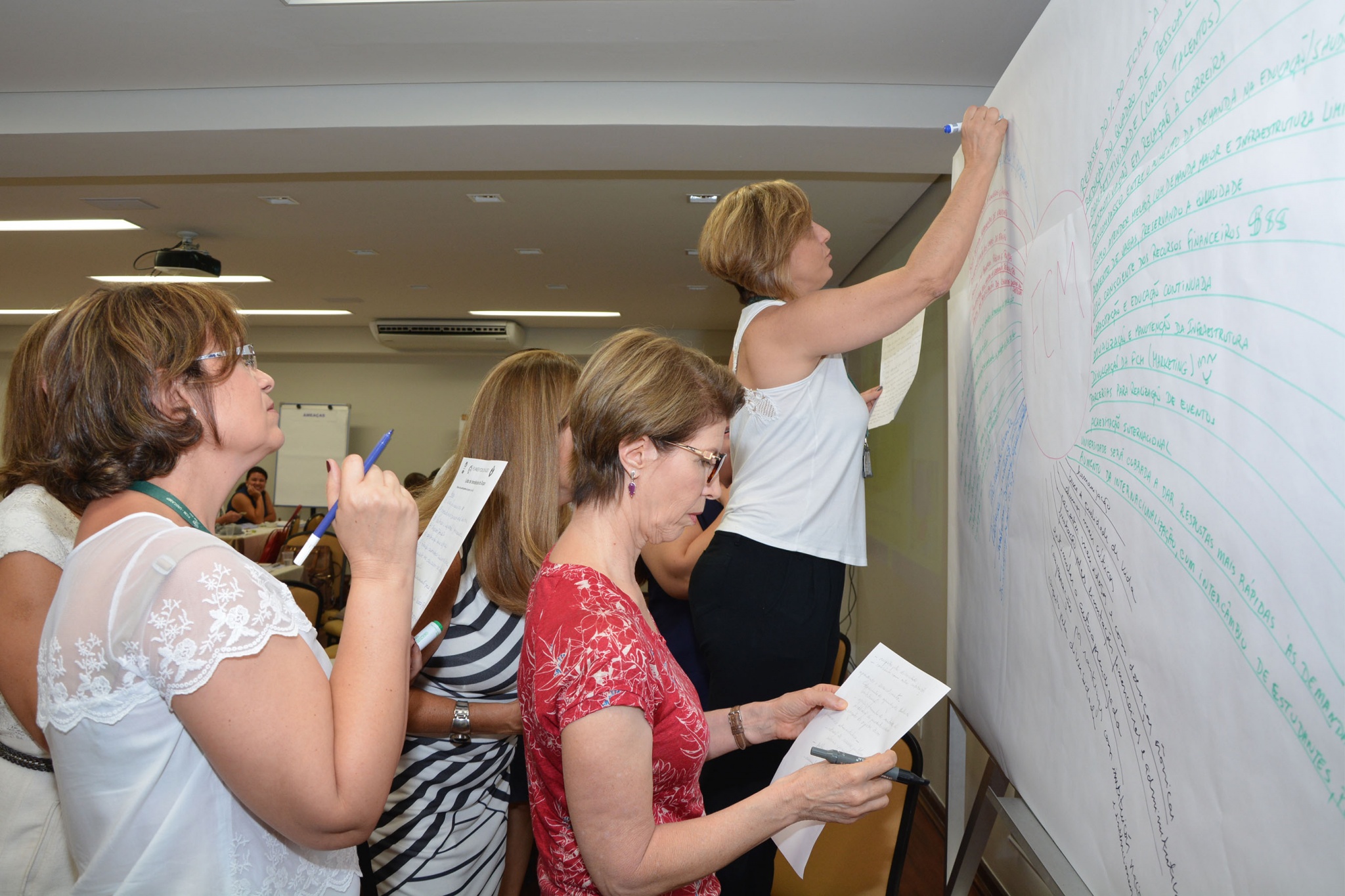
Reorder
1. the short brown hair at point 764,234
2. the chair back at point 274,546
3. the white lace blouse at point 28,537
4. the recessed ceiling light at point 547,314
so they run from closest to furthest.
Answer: the white lace blouse at point 28,537 → the short brown hair at point 764,234 → the chair back at point 274,546 → the recessed ceiling light at point 547,314

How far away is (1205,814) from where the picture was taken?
2.68 ft

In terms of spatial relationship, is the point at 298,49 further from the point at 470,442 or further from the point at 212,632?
the point at 212,632

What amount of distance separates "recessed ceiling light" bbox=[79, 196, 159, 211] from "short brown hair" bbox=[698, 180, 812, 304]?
14.9ft

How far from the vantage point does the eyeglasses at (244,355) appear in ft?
3.32

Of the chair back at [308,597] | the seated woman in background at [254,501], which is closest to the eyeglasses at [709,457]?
the chair back at [308,597]

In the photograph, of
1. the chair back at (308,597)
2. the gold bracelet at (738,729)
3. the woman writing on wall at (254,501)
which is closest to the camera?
the gold bracelet at (738,729)

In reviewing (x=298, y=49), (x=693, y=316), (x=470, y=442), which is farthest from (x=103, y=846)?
(x=693, y=316)

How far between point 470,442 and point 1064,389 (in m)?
1.00

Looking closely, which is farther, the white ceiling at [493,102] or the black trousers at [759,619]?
the white ceiling at [493,102]

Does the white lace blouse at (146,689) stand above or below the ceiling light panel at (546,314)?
below

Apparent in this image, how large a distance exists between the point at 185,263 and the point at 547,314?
374 cm

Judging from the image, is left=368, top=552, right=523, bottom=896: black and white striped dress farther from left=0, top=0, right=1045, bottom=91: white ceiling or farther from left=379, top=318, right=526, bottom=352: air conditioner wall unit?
left=379, top=318, right=526, bottom=352: air conditioner wall unit

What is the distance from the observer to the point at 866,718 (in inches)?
48.4

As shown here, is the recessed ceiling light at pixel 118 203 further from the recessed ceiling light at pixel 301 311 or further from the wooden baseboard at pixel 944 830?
the wooden baseboard at pixel 944 830
